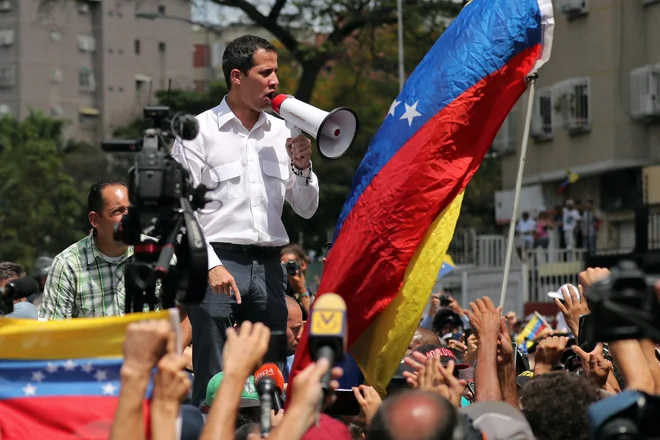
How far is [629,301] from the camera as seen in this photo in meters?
4.43

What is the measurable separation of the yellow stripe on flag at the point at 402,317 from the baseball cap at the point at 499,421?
2.30 m

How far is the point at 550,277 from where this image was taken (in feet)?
87.6

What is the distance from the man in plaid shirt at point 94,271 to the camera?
773 centimetres

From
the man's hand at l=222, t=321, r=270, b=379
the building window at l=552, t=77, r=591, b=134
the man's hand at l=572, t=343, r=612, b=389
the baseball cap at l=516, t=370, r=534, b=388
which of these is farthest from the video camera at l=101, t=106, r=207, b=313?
the building window at l=552, t=77, r=591, b=134

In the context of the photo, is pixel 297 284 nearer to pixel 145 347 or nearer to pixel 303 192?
pixel 303 192

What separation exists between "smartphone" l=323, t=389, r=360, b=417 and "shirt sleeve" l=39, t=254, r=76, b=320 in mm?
1895

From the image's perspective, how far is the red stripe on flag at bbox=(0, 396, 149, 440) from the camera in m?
5.02

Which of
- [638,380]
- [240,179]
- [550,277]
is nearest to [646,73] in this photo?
[550,277]

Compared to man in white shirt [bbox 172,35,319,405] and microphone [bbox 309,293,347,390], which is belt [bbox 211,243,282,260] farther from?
microphone [bbox 309,293,347,390]

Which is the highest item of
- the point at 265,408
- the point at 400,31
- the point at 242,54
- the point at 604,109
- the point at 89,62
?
the point at 89,62

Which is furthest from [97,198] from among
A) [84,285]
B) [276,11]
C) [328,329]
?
[276,11]

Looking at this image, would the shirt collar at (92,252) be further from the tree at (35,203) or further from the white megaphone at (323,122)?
the tree at (35,203)

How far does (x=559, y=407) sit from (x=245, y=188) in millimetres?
2751

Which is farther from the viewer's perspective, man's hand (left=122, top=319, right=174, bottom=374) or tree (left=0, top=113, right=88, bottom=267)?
tree (left=0, top=113, right=88, bottom=267)
